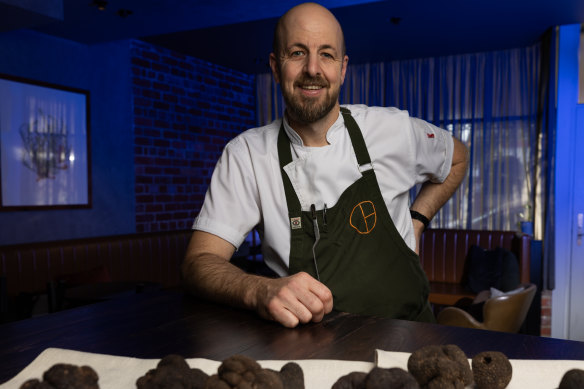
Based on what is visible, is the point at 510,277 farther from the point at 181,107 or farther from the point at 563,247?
the point at 181,107

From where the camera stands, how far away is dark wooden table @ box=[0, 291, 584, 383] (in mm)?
801

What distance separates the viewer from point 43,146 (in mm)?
4168

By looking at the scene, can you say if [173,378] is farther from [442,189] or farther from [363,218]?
[442,189]

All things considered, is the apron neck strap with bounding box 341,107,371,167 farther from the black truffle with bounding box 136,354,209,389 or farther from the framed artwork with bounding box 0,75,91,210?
the framed artwork with bounding box 0,75,91,210

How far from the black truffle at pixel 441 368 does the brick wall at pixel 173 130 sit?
4.75 metres

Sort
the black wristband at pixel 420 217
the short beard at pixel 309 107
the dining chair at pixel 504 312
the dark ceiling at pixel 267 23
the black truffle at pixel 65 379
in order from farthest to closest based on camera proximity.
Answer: the dark ceiling at pixel 267 23 < the dining chair at pixel 504 312 < the black wristband at pixel 420 217 < the short beard at pixel 309 107 < the black truffle at pixel 65 379

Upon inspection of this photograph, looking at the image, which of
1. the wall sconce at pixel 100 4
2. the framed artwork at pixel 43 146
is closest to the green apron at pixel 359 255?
the wall sconce at pixel 100 4

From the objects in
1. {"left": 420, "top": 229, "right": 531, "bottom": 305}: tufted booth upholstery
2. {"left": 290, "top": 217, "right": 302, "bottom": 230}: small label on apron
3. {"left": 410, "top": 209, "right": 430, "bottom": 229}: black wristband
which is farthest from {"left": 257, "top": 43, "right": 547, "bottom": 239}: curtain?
{"left": 290, "top": 217, "right": 302, "bottom": 230}: small label on apron

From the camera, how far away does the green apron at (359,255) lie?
1.31 m

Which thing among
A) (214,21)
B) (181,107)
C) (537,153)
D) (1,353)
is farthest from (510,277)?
(1,353)

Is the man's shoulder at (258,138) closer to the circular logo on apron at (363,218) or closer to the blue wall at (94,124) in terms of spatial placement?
the circular logo on apron at (363,218)

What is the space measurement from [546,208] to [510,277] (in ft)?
4.05

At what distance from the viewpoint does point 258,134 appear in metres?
1.53

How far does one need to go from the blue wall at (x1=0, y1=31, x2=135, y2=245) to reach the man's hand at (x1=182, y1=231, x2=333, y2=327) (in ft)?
10.7
